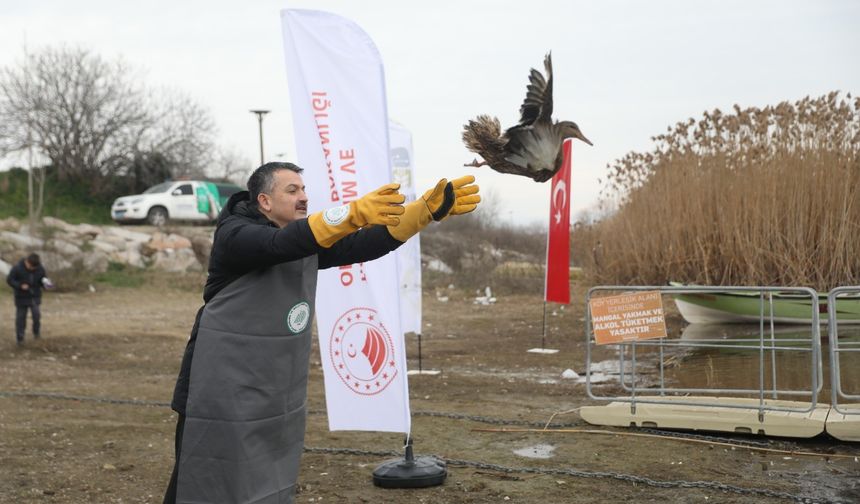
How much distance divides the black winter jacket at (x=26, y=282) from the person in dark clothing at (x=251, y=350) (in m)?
11.2

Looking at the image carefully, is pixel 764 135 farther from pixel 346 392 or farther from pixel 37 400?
pixel 37 400

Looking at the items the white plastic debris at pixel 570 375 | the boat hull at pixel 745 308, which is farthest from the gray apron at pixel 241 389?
the boat hull at pixel 745 308

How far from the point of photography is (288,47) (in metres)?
5.71

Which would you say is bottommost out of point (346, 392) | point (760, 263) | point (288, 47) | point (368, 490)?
point (368, 490)

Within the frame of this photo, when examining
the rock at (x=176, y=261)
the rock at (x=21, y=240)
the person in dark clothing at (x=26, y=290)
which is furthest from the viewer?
the rock at (x=176, y=261)

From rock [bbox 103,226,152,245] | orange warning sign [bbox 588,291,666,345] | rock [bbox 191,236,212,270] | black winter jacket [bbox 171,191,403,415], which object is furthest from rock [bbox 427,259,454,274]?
black winter jacket [bbox 171,191,403,415]

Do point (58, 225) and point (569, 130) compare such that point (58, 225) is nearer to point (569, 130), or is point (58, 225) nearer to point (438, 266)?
point (438, 266)

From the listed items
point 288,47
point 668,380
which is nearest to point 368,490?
point 288,47

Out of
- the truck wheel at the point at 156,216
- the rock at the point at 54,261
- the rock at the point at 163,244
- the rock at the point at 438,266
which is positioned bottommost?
the rock at the point at 438,266

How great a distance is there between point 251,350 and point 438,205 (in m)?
0.93

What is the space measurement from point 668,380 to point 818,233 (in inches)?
157

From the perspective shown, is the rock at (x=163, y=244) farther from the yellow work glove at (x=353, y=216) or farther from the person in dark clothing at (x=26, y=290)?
the yellow work glove at (x=353, y=216)

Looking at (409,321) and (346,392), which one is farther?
(409,321)

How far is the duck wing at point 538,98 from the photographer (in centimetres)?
358
